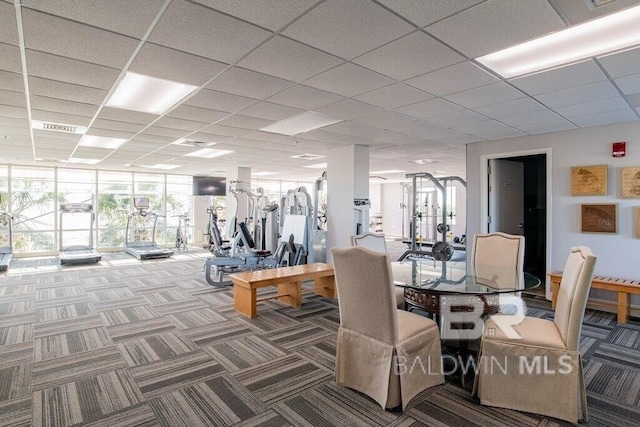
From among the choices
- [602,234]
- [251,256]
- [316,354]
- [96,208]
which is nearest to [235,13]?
[316,354]

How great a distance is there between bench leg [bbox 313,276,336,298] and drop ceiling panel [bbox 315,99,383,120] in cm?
228

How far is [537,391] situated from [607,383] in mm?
939

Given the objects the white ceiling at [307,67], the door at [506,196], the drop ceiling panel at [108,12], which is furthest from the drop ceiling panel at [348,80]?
the door at [506,196]

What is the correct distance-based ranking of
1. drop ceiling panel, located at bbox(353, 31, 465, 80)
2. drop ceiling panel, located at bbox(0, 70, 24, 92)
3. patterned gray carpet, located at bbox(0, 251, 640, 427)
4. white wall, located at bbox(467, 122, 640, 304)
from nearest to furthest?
patterned gray carpet, located at bbox(0, 251, 640, 427)
drop ceiling panel, located at bbox(353, 31, 465, 80)
drop ceiling panel, located at bbox(0, 70, 24, 92)
white wall, located at bbox(467, 122, 640, 304)

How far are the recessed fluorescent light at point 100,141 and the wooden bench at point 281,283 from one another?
3315 mm

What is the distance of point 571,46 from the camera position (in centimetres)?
251

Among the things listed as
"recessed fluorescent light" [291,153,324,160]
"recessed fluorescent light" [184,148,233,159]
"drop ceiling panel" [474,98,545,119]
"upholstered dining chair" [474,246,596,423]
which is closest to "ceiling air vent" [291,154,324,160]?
"recessed fluorescent light" [291,153,324,160]

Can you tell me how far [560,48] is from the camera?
2.55 metres

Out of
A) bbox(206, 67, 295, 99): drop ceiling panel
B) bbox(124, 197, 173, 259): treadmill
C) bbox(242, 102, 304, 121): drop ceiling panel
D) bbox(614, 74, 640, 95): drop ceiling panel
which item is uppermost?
bbox(242, 102, 304, 121): drop ceiling panel

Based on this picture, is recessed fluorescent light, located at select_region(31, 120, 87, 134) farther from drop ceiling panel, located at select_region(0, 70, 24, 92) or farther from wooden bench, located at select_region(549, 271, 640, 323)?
wooden bench, located at select_region(549, 271, 640, 323)

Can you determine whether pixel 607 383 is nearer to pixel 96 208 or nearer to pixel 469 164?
pixel 469 164

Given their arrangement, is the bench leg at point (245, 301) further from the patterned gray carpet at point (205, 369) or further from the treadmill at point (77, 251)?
the treadmill at point (77, 251)

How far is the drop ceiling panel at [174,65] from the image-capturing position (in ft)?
8.45

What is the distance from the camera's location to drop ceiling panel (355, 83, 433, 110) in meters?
3.30
